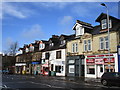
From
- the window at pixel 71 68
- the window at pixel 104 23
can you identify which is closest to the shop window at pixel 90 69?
the window at pixel 71 68

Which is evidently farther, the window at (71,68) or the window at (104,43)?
the window at (71,68)

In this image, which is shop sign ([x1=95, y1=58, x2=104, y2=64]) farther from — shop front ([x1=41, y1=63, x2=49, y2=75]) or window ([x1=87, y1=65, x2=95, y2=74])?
shop front ([x1=41, y1=63, x2=49, y2=75])

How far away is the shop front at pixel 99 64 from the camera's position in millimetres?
25234

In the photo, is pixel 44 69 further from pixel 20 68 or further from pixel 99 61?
pixel 99 61

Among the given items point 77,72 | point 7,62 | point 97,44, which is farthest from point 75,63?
point 7,62

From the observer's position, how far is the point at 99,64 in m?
27.6

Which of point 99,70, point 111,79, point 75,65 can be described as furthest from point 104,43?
point 111,79

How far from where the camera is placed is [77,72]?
3155cm

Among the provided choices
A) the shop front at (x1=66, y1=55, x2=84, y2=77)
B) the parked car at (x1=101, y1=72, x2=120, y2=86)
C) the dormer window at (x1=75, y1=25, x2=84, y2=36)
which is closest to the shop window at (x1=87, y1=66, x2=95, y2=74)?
the shop front at (x1=66, y1=55, x2=84, y2=77)

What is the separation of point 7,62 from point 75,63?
1683 inches

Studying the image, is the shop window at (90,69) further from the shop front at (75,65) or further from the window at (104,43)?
the window at (104,43)

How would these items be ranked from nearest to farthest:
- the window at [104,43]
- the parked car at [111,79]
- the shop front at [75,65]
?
the parked car at [111,79]
the window at [104,43]
the shop front at [75,65]

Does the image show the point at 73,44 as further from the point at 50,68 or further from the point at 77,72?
the point at 50,68

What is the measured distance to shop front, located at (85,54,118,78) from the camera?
2523 cm
